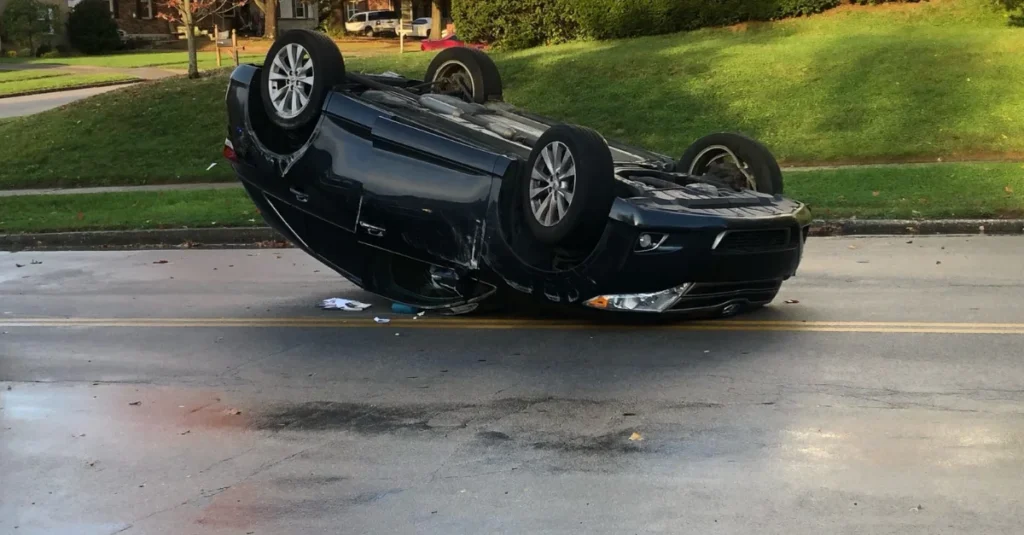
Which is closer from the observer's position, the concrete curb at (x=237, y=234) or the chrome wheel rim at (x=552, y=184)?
the chrome wheel rim at (x=552, y=184)

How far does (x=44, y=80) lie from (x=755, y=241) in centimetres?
3320

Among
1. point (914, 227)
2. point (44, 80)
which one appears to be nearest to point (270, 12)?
point (44, 80)

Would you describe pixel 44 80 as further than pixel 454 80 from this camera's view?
Yes

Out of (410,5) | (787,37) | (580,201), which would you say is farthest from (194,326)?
(410,5)

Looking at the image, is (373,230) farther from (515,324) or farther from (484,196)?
(515,324)

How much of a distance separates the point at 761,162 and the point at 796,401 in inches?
93.7

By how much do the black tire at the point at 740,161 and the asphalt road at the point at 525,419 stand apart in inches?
37.7

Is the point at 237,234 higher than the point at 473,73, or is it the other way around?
the point at 473,73

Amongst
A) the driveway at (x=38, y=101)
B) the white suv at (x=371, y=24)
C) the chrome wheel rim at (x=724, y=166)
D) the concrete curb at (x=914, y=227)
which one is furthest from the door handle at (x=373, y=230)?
the white suv at (x=371, y=24)

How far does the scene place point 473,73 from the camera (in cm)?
873

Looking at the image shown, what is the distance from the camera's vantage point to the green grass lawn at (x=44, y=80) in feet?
106

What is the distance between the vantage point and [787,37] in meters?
22.0

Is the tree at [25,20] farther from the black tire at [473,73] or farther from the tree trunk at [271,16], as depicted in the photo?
the black tire at [473,73]

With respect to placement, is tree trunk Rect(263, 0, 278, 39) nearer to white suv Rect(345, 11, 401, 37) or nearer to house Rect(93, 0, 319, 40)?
house Rect(93, 0, 319, 40)
